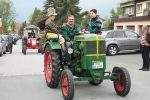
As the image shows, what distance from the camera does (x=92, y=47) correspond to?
23.3ft

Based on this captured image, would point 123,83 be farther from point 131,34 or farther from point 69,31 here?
point 131,34

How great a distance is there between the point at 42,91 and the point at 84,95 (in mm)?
1280

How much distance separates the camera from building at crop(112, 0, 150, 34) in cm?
2963

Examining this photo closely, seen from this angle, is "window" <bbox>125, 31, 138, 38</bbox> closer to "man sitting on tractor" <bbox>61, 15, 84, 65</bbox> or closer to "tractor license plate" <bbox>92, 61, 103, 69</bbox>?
"man sitting on tractor" <bbox>61, 15, 84, 65</bbox>

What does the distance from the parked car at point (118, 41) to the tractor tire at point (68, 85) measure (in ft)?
42.6

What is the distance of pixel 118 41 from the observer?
64.9 ft

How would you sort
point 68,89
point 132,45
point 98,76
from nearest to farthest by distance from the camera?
point 68,89 < point 98,76 < point 132,45

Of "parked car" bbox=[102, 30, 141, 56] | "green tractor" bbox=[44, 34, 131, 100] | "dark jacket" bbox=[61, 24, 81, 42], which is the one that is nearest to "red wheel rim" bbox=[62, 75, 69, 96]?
"green tractor" bbox=[44, 34, 131, 100]

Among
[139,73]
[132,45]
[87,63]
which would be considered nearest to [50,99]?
[87,63]

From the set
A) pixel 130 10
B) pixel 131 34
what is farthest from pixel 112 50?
pixel 130 10

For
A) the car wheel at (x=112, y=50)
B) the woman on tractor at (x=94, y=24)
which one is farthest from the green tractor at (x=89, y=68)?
the car wheel at (x=112, y=50)

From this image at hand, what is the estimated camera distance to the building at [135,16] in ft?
97.2

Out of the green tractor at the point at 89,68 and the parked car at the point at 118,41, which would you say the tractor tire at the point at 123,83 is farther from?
the parked car at the point at 118,41

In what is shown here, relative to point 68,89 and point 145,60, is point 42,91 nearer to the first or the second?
point 68,89
